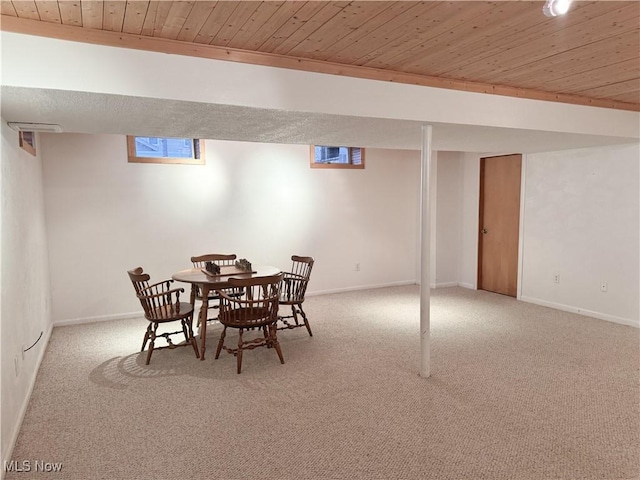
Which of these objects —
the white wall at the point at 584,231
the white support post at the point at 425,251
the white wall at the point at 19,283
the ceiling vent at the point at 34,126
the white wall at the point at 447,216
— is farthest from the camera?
the white wall at the point at 447,216

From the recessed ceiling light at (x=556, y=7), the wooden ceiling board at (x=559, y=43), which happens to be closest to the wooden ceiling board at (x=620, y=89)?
the wooden ceiling board at (x=559, y=43)

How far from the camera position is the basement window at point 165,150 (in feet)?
17.1

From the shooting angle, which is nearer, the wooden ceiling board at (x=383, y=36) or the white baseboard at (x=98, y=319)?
the wooden ceiling board at (x=383, y=36)

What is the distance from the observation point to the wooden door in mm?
6156

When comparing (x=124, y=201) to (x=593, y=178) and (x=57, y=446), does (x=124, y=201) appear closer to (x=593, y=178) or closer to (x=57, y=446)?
(x=57, y=446)

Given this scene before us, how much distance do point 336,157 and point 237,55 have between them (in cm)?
418

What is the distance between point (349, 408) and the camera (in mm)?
Result: 2904

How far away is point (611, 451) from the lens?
2385 mm

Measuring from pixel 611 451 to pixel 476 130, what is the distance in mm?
2543

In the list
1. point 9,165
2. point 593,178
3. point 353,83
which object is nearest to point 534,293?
point 593,178

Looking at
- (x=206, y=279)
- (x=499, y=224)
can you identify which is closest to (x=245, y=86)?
(x=206, y=279)

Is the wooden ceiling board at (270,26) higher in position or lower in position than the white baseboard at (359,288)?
higher

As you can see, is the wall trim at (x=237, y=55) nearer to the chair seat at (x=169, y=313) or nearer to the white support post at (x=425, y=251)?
the white support post at (x=425, y=251)

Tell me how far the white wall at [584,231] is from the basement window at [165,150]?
14.9 ft
